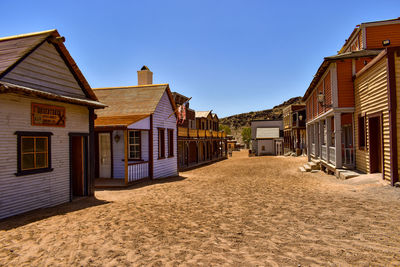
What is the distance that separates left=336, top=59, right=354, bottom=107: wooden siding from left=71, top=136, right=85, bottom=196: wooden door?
12010mm

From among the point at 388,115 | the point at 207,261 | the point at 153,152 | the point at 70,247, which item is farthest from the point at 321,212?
the point at 153,152

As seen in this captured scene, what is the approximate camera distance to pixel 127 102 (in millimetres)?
15969

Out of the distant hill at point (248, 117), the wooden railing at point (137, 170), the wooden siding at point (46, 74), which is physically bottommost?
the wooden railing at point (137, 170)

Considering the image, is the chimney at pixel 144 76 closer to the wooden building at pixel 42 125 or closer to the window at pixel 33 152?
the wooden building at pixel 42 125

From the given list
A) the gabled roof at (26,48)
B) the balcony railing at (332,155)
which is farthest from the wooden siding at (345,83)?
the gabled roof at (26,48)

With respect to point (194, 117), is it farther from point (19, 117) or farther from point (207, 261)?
point (207, 261)

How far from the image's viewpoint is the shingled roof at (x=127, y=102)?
13.7 metres

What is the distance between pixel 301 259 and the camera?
4312 mm

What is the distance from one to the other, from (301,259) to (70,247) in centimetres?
407

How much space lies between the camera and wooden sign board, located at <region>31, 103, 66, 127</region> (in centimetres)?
781

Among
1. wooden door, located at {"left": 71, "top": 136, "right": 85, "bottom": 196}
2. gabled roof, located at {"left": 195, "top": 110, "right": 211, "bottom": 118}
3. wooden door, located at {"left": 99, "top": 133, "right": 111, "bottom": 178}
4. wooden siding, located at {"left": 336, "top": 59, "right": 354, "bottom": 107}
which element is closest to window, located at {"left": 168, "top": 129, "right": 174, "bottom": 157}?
wooden door, located at {"left": 99, "top": 133, "right": 111, "bottom": 178}

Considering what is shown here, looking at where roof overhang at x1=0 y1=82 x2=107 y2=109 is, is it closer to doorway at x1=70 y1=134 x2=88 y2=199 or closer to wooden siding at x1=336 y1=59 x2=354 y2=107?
doorway at x1=70 y1=134 x2=88 y2=199

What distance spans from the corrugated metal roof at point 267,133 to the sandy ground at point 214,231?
35.8 metres

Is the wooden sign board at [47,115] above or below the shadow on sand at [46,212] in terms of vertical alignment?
above
